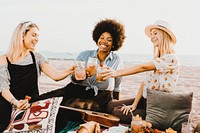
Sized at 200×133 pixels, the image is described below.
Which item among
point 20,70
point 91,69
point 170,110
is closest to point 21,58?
point 20,70

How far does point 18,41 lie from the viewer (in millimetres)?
3023

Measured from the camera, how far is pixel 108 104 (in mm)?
3316

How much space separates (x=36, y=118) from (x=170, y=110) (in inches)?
48.7

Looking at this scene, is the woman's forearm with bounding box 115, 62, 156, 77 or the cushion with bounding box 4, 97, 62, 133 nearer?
the cushion with bounding box 4, 97, 62, 133

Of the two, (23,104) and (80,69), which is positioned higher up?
(80,69)

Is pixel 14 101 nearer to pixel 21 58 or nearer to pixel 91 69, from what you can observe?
pixel 21 58

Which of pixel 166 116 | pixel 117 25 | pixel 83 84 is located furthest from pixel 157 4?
pixel 166 116

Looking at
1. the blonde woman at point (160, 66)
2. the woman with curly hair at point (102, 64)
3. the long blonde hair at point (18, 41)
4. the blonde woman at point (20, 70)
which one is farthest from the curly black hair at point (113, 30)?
the long blonde hair at point (18, 41)

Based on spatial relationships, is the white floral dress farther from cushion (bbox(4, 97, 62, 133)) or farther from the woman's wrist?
the woman's wrist

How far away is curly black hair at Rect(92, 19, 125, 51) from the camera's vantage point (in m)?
3.40

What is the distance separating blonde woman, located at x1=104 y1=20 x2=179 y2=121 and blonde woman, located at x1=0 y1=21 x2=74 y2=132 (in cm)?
71

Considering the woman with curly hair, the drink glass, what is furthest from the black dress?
the drink glass

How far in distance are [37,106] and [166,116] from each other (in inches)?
48.5

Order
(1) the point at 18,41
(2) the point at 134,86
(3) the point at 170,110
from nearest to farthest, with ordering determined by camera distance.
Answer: (3) the point at 170,110 < (1) the point at 18,41 < (2) the point at 134,86
